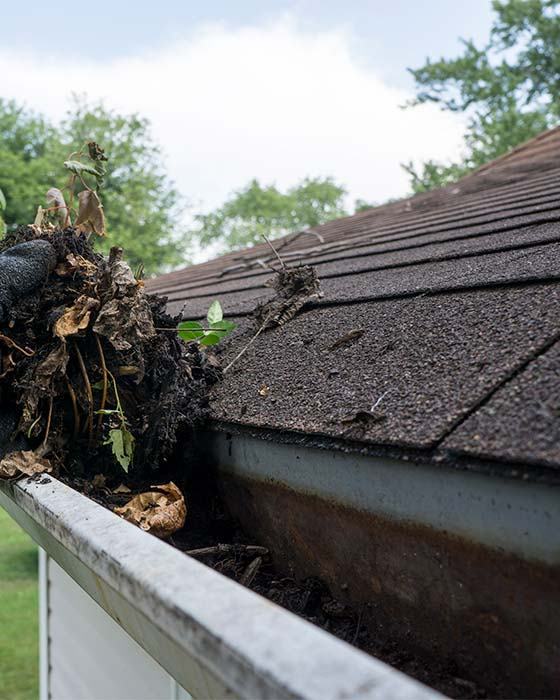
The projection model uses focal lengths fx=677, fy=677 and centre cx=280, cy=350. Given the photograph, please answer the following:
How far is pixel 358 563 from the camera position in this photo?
0.88 meters

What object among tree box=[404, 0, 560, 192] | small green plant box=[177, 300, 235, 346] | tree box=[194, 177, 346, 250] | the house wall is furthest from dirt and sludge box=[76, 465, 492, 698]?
tree box=[194, 177, 346, 250]

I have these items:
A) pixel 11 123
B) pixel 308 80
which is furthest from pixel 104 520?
pixel 308 80

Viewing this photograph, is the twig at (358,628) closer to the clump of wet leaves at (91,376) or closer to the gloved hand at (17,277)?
the clump of wet leaves at (91,376)

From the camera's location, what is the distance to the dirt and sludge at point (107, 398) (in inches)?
44.5

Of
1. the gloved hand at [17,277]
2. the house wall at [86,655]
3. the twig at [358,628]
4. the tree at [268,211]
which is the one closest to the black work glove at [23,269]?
the gloved hand at [17,277]

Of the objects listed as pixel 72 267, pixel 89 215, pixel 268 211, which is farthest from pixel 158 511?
pixel 268 211

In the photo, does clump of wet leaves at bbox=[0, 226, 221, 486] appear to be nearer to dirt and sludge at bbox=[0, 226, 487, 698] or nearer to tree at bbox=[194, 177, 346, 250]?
dirt and sludge at bbox=[0, 226, 487, 698]

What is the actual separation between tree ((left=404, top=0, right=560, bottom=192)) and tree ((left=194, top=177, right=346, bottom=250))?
14.7 meters

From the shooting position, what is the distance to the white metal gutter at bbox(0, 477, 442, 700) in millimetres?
460

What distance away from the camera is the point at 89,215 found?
1.54 m

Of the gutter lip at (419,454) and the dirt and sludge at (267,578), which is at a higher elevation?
the gutter lip at (419,454)

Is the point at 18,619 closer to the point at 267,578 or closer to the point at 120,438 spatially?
the point at 120,438

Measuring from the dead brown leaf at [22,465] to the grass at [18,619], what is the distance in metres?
5.84

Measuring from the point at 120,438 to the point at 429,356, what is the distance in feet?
1.74
